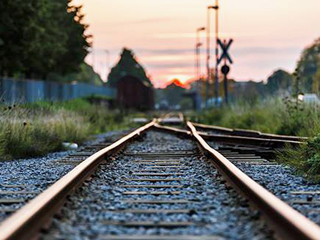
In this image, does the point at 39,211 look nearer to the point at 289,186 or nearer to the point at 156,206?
the point at 156,206

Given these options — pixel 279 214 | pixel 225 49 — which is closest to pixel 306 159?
pixel 279 214

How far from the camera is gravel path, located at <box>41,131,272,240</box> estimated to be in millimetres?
4176

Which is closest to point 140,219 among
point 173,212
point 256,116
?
point 173,212

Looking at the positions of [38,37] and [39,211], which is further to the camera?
[38,37]

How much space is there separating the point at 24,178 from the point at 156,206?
2.63m

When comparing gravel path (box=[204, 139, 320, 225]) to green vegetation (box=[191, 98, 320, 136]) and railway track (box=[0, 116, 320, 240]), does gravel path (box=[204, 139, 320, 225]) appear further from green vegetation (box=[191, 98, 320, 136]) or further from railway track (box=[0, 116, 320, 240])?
green vegetation (box=[191, 98, 320, 136])

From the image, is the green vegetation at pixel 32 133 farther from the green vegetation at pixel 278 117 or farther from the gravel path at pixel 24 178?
the green vegetation at pixel 278 117

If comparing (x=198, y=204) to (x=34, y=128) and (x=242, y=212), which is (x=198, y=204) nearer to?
(x=242, y=212)

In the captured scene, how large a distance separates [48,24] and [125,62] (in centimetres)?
12818

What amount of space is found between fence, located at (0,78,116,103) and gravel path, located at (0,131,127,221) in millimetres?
10420

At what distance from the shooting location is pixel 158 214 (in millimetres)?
4828

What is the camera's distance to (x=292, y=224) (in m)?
3.86

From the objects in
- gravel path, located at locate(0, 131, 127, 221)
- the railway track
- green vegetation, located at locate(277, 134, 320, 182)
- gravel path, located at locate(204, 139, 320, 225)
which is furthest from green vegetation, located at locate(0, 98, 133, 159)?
green vegetation, located at locate(277, 134, 320, 182)

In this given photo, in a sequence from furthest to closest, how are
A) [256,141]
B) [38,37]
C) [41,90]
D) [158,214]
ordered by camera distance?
[41,90] < [38,37] < [256,141] < [158,214]
